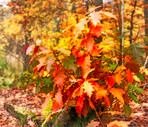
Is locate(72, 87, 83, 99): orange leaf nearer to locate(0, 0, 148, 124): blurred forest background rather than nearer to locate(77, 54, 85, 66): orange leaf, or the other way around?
locate(0, 0, 148, 124): blurred forest background

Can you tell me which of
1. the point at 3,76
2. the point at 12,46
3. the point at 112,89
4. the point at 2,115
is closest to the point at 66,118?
the point at 112,89

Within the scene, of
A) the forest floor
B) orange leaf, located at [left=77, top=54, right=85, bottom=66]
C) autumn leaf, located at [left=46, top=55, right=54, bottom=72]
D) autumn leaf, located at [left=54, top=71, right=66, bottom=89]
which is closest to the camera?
autumn leaf, located at [left=46, top=55, right=54, bottom=72]

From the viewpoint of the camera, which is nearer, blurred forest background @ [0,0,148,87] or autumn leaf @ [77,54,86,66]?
autumn leaf @ [77,54,86,66]

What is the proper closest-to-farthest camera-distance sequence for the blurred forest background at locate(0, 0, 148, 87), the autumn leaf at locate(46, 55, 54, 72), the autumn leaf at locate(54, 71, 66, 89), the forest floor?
1. the autumn leaf at locate(46, 55, 54, 72)
2. the autumn leaf at locate(54, 71, 66, 89)
3. the forest floor
4. the blurred forest background at locate(0, 0, 148, 87)

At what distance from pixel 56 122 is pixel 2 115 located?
6.49 feet

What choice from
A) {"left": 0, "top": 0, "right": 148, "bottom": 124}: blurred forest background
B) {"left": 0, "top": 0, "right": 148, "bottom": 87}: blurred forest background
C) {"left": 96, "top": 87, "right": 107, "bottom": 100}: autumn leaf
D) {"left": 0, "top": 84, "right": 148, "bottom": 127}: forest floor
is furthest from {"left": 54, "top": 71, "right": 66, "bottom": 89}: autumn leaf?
{"left": 0, "top": 0, "right": 148, "bottom": 87}: blurred forest background

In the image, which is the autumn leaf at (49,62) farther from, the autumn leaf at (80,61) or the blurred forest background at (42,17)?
the blurred forest background at (42,17)

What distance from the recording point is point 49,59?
1649 mm

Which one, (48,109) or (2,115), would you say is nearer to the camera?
(48,109)

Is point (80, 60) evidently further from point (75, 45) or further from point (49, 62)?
point (49, 62)

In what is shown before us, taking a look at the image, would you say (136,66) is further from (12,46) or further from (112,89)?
(12,46)

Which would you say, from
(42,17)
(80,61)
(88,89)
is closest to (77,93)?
(88,89)

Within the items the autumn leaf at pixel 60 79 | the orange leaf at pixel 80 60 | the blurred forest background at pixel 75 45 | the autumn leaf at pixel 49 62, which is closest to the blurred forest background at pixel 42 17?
the blurred forest background at pixel 75 45

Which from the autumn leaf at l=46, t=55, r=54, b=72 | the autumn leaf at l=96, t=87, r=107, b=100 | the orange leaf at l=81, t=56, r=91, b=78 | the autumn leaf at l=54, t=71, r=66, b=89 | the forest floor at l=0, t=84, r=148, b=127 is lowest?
the forest floor at l=0, t=84, r=148, b=127
